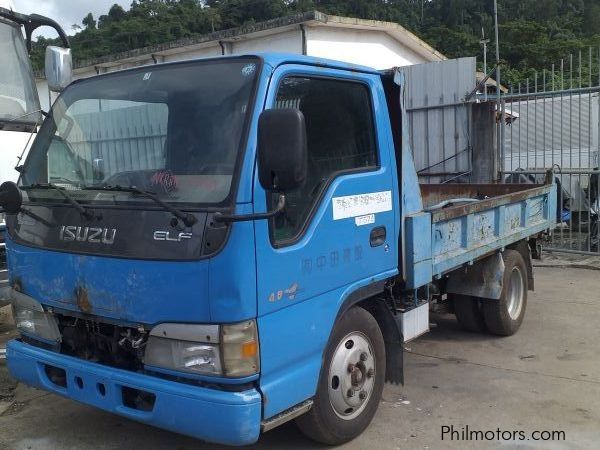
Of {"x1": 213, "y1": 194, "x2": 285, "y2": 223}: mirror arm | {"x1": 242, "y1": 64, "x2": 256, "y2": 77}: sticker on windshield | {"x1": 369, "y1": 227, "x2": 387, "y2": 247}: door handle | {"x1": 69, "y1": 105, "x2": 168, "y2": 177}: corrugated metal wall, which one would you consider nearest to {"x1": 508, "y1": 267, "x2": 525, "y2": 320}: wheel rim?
{"x1": 369, "y1": 227, "x2": 387, "y2": 247}: door handle

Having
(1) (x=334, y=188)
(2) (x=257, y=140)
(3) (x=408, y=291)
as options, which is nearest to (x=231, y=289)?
(2) (x=257, y=140)

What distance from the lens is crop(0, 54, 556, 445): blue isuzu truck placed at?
2.74 meters

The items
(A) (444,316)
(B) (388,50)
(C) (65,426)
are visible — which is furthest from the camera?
(B) (388,50)

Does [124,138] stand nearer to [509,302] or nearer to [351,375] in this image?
[351,375]

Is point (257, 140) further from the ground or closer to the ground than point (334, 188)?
further from the ground

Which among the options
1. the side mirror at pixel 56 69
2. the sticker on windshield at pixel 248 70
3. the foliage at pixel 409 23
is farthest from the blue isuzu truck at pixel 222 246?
the foliage at pixel 409 23

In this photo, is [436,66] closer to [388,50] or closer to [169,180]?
[388,50]

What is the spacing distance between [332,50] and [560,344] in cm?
1090

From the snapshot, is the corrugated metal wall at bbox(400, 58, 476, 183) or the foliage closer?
the corrugated metal wall at bbox(400, 58, 476, 183)

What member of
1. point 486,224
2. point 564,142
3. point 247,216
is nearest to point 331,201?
point 247,216

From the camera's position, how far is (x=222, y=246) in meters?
2.69

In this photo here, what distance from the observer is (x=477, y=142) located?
1009 centimetres

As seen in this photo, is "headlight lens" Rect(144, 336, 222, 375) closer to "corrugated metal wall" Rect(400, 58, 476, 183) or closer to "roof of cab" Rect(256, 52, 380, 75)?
"roof of cab" Rect(256, 52, 380, 75)

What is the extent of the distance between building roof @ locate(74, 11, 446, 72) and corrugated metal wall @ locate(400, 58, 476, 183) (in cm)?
397
